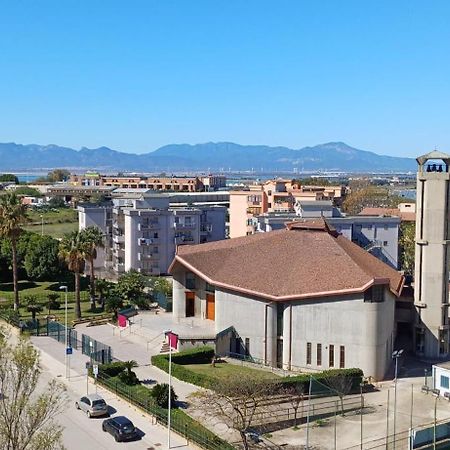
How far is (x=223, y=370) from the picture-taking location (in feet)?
157

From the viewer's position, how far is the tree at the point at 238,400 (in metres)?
35.6

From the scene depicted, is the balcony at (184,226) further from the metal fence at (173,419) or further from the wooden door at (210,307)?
the metal fence at (173,419)

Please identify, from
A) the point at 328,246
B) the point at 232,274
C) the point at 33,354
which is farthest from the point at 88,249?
the point at 33,354

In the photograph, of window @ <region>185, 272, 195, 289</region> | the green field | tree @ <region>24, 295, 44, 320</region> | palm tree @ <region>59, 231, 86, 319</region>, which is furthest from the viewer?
the green field

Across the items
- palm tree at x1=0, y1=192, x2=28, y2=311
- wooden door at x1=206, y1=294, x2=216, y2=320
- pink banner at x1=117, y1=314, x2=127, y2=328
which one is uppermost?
palm tree at x1=0, y1=192, x2=28, y2=311

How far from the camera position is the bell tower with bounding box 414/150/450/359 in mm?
54062

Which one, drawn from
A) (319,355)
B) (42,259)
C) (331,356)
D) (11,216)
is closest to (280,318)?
(319,355)

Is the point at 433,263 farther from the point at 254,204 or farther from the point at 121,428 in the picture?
the point at 254,204

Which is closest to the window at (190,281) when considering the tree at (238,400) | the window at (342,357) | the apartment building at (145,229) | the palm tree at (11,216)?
the window at (342,357)

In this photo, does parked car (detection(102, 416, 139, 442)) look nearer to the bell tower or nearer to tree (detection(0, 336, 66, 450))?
tree (detection(0, 336, 66, 450))

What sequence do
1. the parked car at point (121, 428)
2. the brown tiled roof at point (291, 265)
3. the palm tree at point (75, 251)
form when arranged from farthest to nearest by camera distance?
the palm tree at point (75, 251) < the brown tiled roof at point (291, 265) < the parked car at point (121, 428)

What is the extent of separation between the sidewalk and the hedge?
5.12 metres

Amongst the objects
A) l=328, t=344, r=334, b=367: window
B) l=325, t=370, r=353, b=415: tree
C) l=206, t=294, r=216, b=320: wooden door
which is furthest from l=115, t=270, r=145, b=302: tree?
l=325, t=370, r=353, b=415: tree

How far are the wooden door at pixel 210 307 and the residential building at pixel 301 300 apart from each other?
0.09 metres
